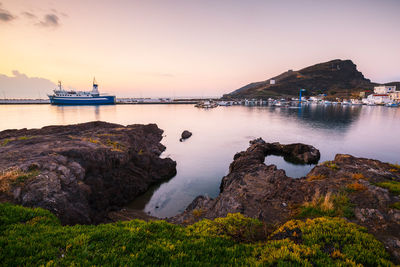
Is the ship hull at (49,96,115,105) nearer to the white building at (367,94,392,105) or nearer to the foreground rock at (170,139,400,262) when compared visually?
the foreground rock at (170,139,400,262)

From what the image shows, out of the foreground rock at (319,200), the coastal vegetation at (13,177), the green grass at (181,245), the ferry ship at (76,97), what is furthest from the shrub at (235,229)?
the ferry ship at (76,97)

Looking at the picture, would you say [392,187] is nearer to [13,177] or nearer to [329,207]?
[329,207]

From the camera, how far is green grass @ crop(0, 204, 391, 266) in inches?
227

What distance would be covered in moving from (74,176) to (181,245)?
14.3m

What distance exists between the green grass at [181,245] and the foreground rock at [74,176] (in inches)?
142

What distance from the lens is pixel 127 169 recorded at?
78.8ft

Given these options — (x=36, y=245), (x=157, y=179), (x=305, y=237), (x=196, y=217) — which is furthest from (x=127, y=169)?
(x=305, y=237)

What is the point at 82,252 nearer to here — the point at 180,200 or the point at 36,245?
the point at 36,245

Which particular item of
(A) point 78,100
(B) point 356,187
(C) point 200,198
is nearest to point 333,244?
(B) point 356,187

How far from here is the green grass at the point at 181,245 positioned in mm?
5777

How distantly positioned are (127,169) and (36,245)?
60.2 ft

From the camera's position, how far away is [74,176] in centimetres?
1606

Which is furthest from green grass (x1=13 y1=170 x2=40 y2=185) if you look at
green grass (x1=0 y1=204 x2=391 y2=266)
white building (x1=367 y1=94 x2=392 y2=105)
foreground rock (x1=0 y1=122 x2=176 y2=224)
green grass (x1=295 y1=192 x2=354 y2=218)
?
white building (x1=367 y1=94 x2=392 y2=105)

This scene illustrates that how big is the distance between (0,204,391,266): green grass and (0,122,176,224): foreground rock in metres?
3.61
